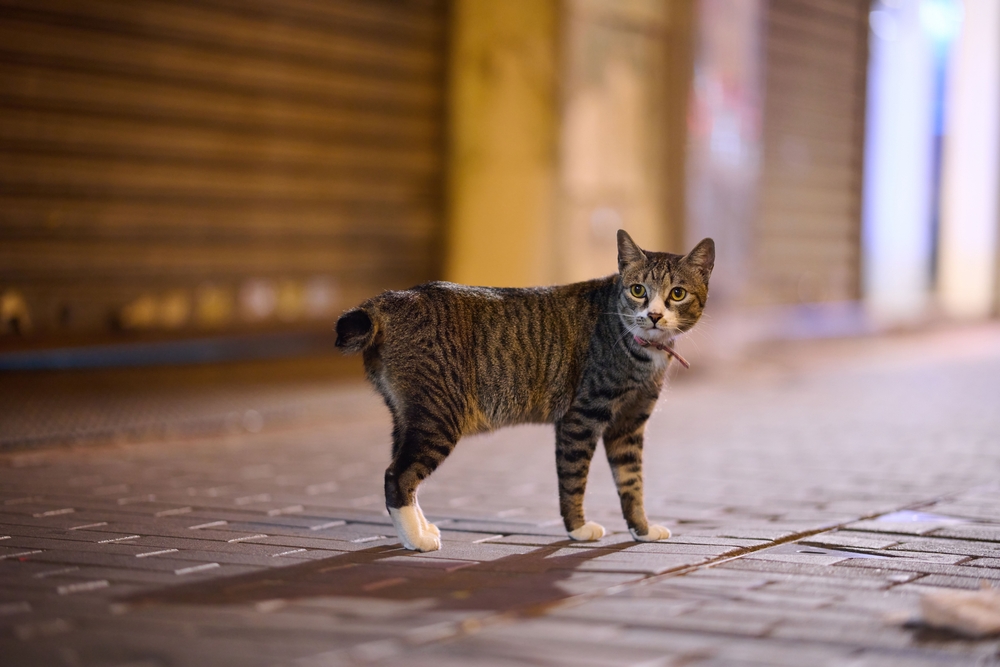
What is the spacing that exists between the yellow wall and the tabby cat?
583 cm

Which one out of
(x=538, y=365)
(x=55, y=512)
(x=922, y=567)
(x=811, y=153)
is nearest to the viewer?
(x=922, y=567)

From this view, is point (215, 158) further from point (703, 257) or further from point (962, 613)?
point (962, 613)

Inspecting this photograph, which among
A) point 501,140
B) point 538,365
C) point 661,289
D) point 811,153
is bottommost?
point 538,365

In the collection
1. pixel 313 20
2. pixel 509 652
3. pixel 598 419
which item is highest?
pixel 313 20

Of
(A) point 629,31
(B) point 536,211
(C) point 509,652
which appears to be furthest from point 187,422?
(A) point 629,31

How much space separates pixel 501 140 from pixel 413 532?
22.2ft

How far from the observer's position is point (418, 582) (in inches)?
137

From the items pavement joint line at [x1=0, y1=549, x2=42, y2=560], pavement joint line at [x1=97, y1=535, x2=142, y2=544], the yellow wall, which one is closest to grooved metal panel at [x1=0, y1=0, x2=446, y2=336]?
the yellow wall

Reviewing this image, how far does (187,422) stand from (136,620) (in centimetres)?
434

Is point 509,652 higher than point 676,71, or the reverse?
point 676,71

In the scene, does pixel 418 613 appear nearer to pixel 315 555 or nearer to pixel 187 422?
pixel 315 555

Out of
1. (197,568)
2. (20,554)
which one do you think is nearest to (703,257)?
(197,568)

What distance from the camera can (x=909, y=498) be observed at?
17.0ft

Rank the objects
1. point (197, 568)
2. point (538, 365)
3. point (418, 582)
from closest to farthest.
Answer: point (418, 582), point (197, 568), point (538, 365)
